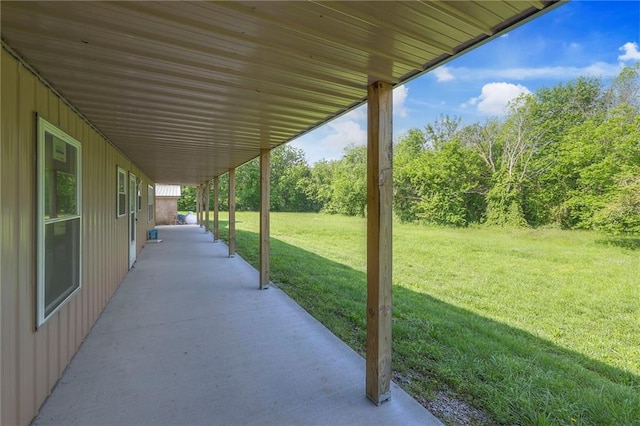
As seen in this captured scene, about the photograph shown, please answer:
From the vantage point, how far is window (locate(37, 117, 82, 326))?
205cm

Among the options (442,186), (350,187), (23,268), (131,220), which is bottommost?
(23,268)

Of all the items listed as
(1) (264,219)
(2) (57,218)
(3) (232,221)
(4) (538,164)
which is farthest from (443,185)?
(2) (57,218)

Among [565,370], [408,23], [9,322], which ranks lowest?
[565,370]

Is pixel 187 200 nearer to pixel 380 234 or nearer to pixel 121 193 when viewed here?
pixel 121 193

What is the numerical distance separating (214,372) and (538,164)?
16330 millimetres

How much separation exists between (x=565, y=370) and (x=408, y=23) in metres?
3.28

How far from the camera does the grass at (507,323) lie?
91.1 inches

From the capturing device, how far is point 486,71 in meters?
18.7

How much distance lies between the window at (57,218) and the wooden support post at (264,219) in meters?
2.40

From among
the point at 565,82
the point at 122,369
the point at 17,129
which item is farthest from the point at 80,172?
the point at 565,82

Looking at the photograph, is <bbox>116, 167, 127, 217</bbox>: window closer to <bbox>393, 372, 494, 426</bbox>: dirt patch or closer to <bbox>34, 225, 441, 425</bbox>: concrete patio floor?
<bbox>34, 225, 441, 425</bbox>: concrete patio floor

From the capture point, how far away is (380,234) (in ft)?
6.94

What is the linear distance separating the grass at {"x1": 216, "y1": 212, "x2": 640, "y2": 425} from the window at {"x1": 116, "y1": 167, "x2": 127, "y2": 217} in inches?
114

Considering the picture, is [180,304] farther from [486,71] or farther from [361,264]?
[486,71]
